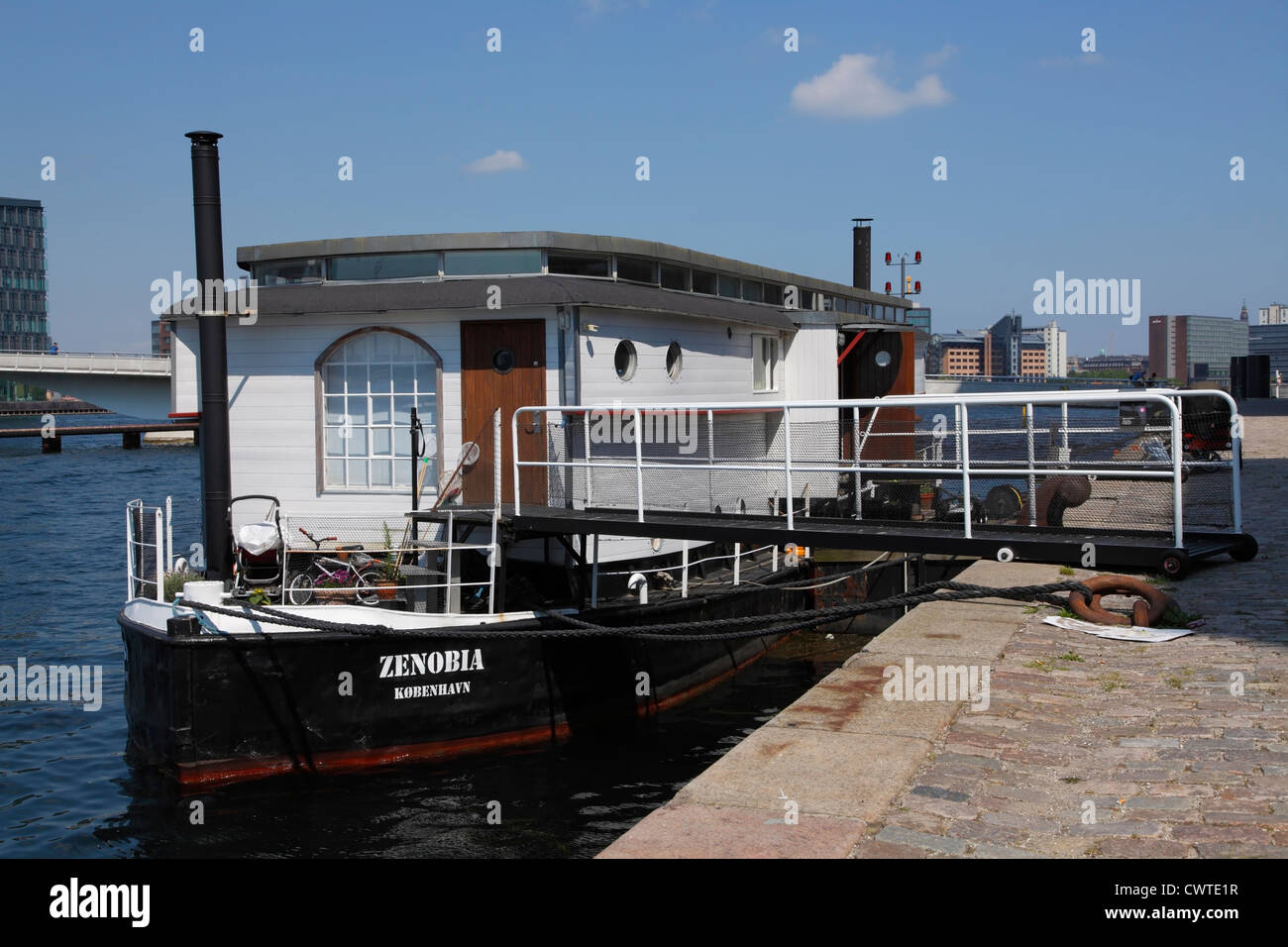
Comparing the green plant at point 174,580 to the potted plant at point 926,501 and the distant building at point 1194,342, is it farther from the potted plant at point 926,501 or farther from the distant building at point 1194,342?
the distant building at point 1194,342

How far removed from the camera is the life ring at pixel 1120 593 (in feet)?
32.0

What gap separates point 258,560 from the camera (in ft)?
36.9

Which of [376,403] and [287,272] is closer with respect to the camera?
[376,403]

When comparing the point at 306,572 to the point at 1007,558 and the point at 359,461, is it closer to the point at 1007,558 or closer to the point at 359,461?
the point at 359,461

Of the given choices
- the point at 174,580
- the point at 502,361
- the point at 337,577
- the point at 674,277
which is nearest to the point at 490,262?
the point at 502,361

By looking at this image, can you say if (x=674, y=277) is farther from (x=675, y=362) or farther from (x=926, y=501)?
(x=926, y=501)

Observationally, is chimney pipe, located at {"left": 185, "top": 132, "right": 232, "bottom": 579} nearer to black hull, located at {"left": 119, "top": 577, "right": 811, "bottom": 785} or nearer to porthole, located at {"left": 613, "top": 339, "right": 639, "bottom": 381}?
black hull, located at {"left": 119, "top": 577, "right": 811, "bottom": 785}

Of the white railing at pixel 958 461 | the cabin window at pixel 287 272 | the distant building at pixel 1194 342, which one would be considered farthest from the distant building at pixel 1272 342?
the cabin window at pixel 287 272
